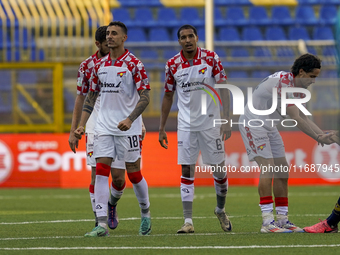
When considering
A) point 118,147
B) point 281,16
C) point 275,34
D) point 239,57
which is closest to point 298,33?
point 275,34

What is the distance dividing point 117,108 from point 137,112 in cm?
28

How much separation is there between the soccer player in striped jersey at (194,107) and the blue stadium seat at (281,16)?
51.4 ft

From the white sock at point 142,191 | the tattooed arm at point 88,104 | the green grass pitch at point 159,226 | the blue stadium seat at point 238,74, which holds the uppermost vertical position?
the blue stadium seat at point 238,74

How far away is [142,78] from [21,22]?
451 inches

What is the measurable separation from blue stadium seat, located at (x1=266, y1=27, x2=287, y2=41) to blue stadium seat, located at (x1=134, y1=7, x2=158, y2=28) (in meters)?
3.90

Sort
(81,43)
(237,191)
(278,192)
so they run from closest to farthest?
(278,192) < (237,191) < (81,43)

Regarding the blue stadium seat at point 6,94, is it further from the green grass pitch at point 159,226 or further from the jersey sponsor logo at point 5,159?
the green grass pitch at point 159,226

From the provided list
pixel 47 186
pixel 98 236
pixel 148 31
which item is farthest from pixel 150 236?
pixel 148 31

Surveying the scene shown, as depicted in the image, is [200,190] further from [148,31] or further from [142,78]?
[148,31]

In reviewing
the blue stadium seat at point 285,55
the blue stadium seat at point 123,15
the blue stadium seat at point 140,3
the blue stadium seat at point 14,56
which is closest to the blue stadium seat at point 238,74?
the blue stadium seat at point 285,55

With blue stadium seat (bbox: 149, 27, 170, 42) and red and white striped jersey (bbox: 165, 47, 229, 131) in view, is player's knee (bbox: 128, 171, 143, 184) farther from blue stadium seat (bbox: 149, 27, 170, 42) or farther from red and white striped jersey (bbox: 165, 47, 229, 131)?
blue stadium seat (bbox: 149, 27, 170, 42)

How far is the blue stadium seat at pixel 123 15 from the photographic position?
21.8 m

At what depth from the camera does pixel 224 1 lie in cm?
2238

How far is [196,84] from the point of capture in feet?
22.0
